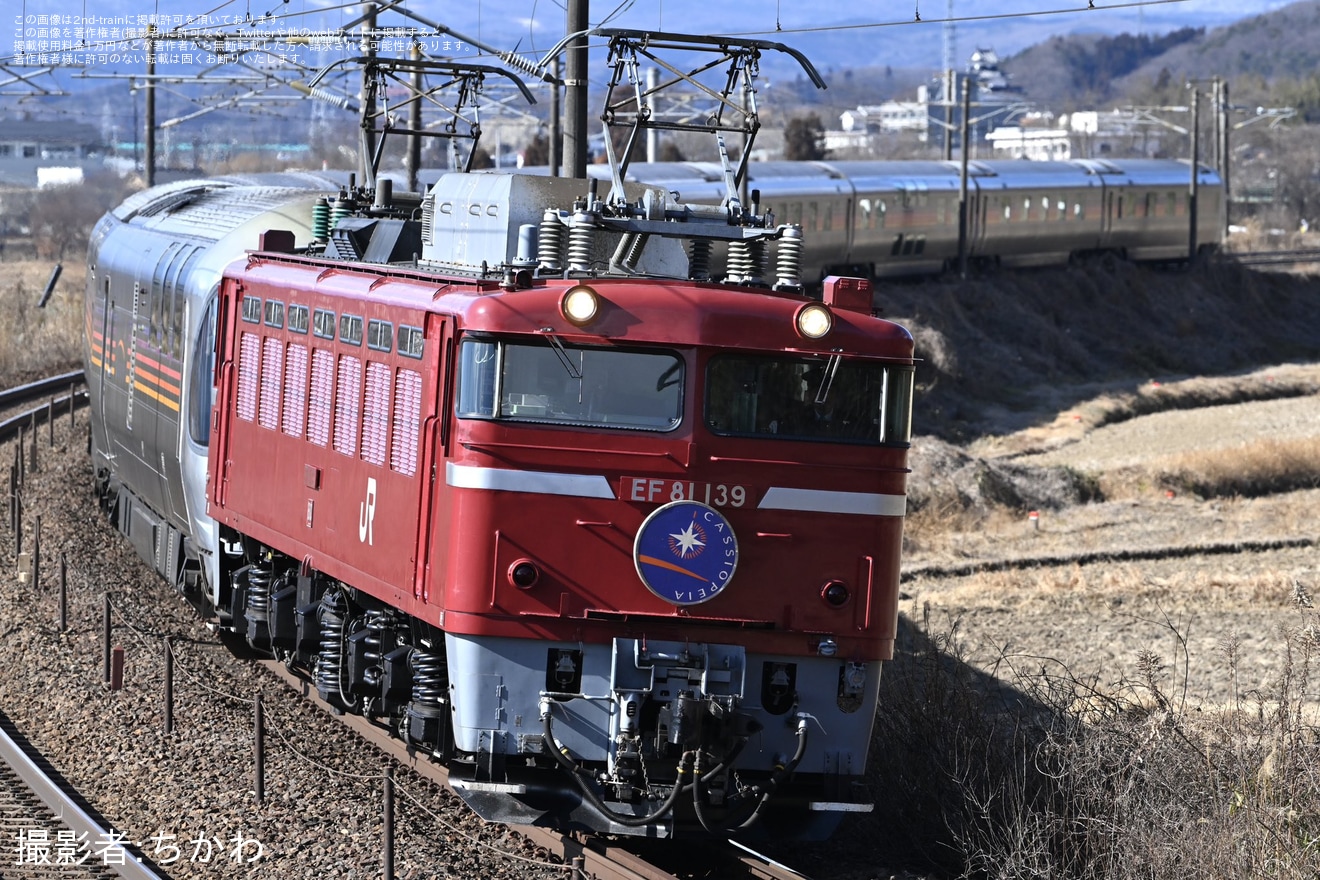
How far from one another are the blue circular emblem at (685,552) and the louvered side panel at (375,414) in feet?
6.58

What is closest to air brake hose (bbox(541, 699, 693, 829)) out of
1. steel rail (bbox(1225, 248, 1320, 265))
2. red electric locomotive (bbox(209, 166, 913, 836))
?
red electric locomotive (bbox(209, 166, 913, 836))

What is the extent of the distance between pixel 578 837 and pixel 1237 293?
54804 millimetres

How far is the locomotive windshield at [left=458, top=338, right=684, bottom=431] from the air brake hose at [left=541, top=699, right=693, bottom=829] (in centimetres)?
159

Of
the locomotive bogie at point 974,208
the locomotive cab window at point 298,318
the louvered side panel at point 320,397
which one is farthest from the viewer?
the locomotive bogie at point 974,208

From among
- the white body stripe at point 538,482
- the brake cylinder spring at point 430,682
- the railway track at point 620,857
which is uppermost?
the white body stripe at point 538,482

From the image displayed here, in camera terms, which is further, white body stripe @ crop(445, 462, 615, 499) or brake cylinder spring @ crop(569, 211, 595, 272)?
brake cylinder spring @ crop(569, 211, 595, 272)

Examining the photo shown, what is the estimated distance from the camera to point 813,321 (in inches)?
388

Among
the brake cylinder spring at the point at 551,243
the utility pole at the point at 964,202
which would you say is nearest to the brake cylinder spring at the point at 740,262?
the brake cylinder spring at the point at 551,243

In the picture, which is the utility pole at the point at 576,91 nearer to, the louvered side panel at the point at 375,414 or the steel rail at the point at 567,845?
the louvered side panel at the point at 375,414

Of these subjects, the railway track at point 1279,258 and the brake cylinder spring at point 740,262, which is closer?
the brake cylinder spring at point 740,262

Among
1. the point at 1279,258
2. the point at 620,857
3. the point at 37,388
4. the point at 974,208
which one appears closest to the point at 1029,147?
the point at 1279,258

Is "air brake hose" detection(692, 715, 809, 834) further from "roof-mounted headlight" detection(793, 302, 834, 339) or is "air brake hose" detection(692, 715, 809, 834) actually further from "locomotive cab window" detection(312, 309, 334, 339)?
"locomotive cab window" detection(312, 309, 334, 339)

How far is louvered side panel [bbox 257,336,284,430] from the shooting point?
12664 mm

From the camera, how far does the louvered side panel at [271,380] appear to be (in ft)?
41.5
